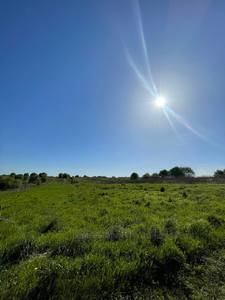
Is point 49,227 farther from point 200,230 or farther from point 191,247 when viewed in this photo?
point 200,230

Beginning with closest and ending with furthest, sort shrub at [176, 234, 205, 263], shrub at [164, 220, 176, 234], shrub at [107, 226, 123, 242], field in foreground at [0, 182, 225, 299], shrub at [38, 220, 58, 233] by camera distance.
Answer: field in foreground at [0, 182, 225, 299], shrub at [176, 234, 205, 263], shrub at [107, 226, 123, 242], shrub at [164, 220, 176, 234], shrub at [38, 220, 58, 233]

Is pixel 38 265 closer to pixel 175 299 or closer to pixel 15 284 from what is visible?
pixel 15 284

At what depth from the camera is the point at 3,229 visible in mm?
8742

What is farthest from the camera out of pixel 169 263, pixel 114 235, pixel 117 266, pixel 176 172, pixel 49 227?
pixel 176 172

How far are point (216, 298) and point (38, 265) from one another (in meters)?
3.30

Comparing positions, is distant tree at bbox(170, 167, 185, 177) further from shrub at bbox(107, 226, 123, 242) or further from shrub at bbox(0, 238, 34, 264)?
shrub at bbox(0, 238, 34, 264)

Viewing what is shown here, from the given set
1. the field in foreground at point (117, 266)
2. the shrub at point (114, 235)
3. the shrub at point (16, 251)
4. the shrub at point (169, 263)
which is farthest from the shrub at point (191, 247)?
the shrub at point (16, 251)

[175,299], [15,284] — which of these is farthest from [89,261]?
[175,299]

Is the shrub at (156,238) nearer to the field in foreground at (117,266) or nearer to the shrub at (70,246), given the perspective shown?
the field in foreground at (117,266)

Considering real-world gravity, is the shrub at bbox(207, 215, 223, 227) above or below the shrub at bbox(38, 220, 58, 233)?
above

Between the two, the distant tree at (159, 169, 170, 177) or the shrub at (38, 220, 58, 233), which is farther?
the distant tree at (159, 169, 170, 177)

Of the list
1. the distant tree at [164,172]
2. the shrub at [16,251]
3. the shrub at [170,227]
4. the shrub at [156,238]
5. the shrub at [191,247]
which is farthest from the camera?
the distant tree at [164,172]

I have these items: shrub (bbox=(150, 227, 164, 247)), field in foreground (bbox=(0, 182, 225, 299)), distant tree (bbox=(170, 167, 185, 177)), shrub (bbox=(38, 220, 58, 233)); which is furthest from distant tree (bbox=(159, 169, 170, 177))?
shrub (bbox=(150, 227, 164, 247))

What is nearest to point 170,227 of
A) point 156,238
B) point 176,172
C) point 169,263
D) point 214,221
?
point 156,238
